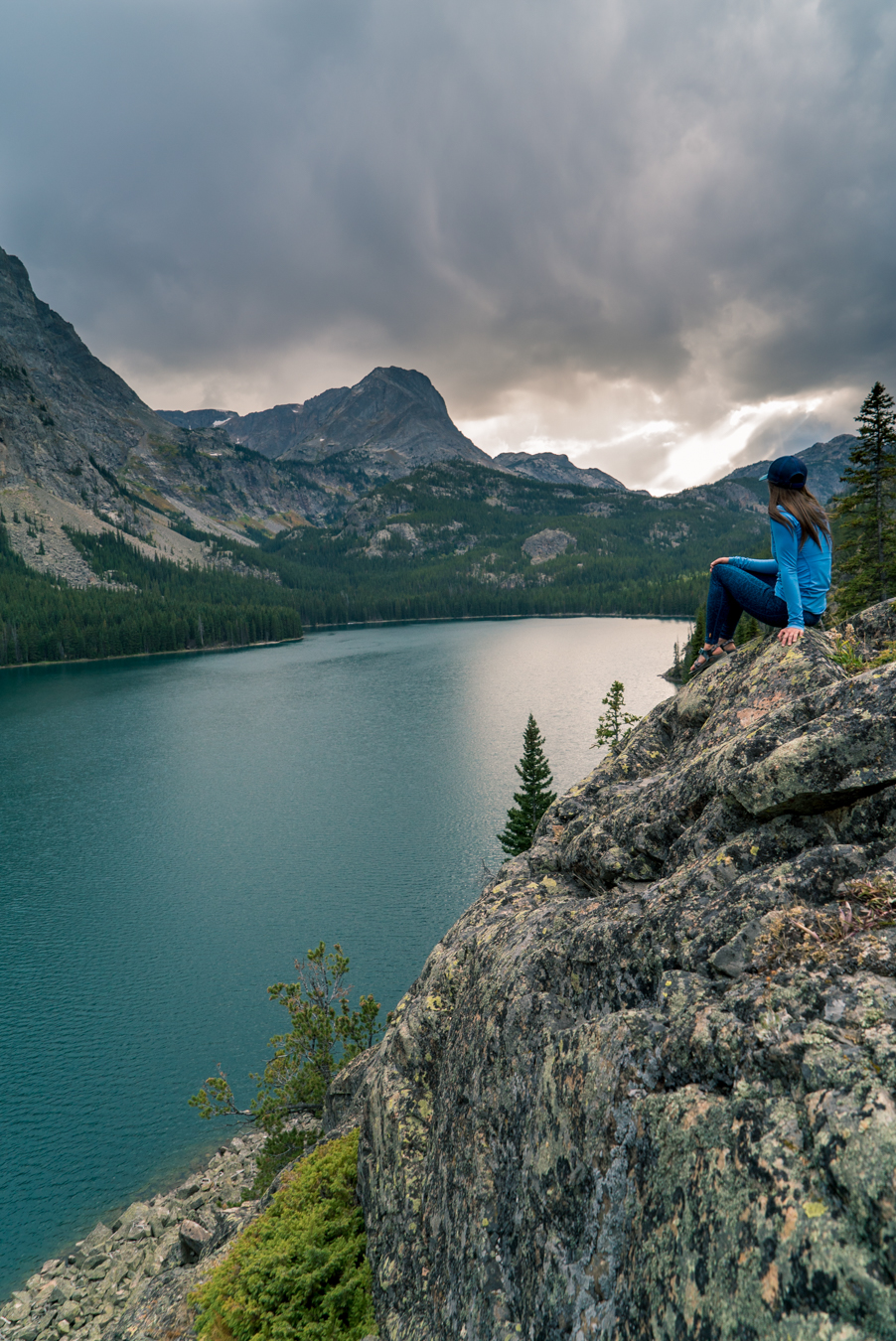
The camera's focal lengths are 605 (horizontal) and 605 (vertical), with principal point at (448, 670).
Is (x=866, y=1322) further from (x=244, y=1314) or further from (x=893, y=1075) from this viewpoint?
(x=244, y=1314)

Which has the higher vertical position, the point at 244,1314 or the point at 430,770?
the point at 244,1314

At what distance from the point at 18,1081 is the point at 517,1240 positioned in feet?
104

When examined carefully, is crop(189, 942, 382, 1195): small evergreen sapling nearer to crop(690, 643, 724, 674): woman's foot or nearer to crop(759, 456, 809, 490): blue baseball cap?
crop(690, 643, 724, 674): woman's foot

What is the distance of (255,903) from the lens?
41594 mm

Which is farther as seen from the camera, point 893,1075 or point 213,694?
point 213,694

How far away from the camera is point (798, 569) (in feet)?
28.8

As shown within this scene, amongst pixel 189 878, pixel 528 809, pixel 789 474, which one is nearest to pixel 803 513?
pixel 789 474

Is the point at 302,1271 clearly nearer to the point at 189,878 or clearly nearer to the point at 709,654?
the point at 709,654

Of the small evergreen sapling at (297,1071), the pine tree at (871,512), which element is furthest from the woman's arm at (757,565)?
the pine tree at (871,512)

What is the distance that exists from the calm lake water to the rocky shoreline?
5.37ft

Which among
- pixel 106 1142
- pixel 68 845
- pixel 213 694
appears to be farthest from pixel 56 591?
pixel 106 1142

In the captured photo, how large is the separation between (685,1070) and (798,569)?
22.1 feet

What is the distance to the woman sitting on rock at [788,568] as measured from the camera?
8523mm

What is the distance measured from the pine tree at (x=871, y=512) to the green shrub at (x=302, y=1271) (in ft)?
104
